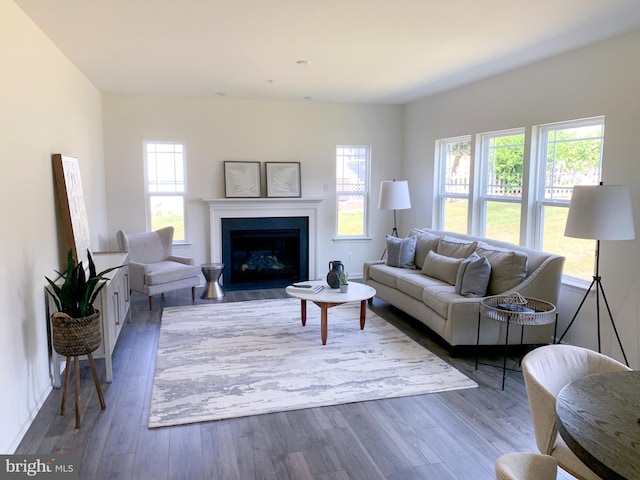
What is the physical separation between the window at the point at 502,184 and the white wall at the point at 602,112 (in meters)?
0.19

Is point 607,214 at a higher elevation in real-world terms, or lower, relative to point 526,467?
higher

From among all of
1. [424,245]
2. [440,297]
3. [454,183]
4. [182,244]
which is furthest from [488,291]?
[182,244]

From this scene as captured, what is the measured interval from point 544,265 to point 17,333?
396 cm

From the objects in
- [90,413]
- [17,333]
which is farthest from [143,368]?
[17,333]

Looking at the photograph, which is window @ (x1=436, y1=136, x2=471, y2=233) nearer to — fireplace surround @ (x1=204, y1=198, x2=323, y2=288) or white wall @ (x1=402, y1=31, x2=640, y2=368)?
white wall @ (x1=402, y1=31, x2=640, y2=368)

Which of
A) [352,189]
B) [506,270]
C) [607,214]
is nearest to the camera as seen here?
[607,214]

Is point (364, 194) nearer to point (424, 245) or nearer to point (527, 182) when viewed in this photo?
point (424, 245)

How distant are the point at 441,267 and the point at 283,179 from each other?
2.94 m

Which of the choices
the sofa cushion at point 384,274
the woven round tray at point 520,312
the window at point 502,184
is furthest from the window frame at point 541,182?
the sofa cushion at point 384,274

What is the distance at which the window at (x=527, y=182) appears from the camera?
425cm

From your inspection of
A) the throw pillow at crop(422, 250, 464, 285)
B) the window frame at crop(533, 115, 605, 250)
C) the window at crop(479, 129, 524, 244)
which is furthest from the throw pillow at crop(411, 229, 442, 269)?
the window frame at crop(533, 115, 605, 250)

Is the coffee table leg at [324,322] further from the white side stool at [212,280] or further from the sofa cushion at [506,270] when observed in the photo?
the white side stool at [212,280]

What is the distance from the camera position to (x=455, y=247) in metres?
5.12

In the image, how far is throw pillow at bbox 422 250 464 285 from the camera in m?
4.78
